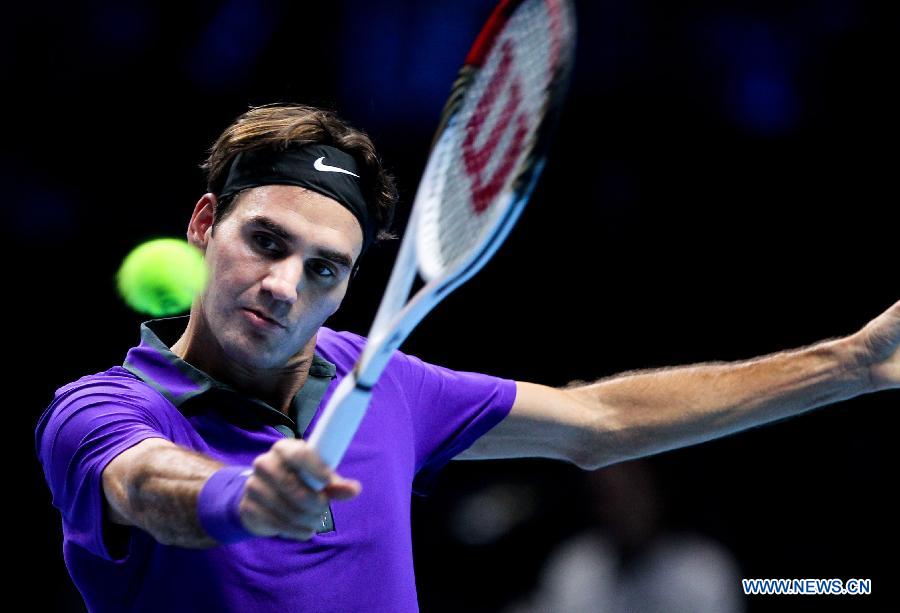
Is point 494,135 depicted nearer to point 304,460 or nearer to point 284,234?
point 284,234

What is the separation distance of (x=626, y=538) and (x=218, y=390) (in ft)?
7.90

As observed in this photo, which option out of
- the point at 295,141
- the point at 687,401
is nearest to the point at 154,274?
the point at 295,141

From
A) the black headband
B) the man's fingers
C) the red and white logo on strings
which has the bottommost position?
the man's fingers

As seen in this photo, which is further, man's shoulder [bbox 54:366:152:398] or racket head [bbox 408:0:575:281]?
man's shoulder [bbox 54:366:152:398]

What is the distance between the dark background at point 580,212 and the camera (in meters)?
4.26

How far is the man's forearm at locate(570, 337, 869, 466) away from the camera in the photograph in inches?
101

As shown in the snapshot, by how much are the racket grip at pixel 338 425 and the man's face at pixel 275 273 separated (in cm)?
64

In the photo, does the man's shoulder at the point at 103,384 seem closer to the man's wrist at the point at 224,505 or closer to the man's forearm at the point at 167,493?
the man's forearm at the point at 167,493

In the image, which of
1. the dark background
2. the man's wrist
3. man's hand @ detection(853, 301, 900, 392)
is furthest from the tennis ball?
the man's wrist

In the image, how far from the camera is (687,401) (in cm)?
259

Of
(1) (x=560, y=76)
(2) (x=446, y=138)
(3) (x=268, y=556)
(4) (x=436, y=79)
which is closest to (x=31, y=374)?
(4) (x=436, y=79)

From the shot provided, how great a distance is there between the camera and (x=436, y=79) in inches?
178

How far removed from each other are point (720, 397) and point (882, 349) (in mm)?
377

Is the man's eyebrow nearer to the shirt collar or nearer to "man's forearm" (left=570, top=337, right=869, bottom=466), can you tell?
the shirt collar
